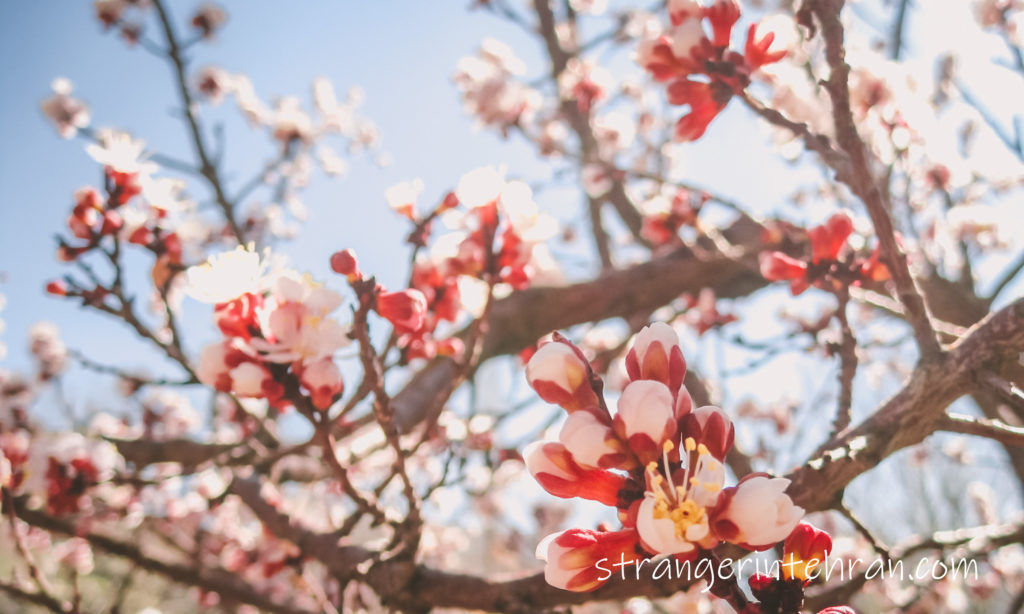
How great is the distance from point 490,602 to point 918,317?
0.91 metres

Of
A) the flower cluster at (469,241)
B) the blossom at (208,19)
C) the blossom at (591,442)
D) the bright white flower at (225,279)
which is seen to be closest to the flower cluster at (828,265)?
the flower cluster at (469,241)

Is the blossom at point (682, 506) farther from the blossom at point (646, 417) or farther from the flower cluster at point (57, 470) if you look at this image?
the flower cluster at point (57, 470)

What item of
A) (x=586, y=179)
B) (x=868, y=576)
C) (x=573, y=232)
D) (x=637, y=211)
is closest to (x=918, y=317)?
(x=868, y=576)

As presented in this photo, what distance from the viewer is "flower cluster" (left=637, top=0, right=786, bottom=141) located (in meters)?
1.05

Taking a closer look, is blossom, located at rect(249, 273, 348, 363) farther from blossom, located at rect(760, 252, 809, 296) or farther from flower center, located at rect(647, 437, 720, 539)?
blossom, located at rect(760, 252, 809, 296)

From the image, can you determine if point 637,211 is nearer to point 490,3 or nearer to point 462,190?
point 490,3

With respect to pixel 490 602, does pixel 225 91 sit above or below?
above

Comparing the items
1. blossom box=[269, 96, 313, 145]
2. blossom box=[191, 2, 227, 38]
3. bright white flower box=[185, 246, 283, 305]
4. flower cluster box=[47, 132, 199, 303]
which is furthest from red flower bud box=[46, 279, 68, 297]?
blossom box=[191, 2, 227, 38]

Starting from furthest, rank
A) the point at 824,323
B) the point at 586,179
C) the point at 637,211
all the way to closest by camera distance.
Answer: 1. the point at 637,211
2. the point at 586,179
3. the point at 824,323

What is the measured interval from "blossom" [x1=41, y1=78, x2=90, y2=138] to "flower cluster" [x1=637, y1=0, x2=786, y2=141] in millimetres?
4781

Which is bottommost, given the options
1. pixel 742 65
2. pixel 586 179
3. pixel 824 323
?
pixel 742 65

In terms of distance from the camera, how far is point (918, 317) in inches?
36.0

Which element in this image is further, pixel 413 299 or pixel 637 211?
pixel 637 211

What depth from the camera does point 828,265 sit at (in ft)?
3.86
